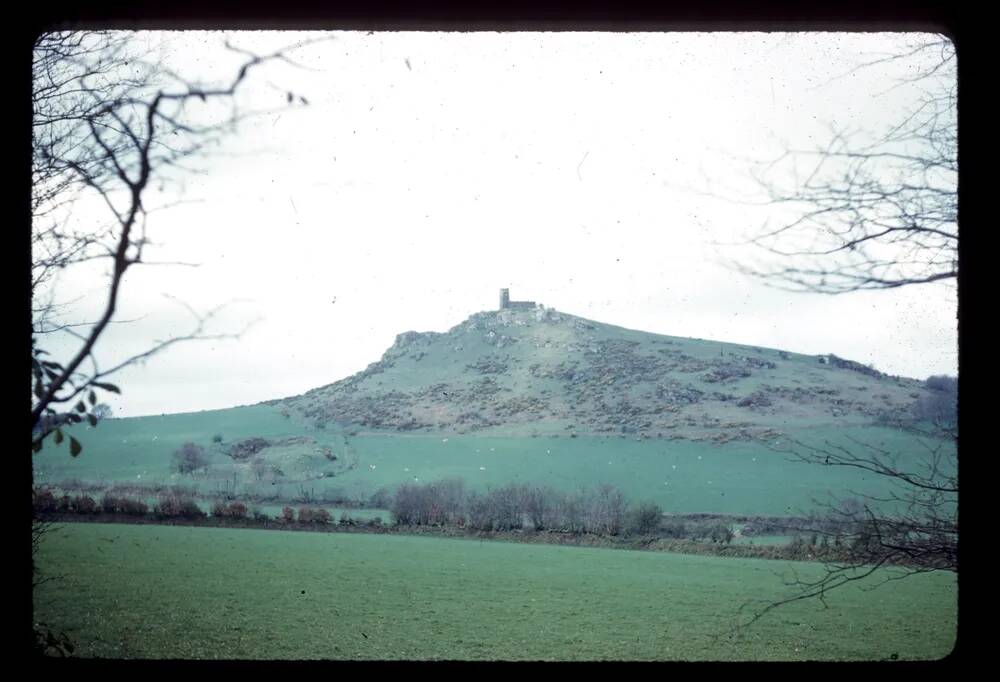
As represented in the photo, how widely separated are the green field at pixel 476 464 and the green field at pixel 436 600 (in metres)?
3.04

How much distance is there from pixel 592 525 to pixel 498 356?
34.0 ft

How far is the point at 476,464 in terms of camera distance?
3972cm

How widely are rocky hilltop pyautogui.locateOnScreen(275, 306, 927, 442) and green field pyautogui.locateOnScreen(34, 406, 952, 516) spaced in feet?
3.31

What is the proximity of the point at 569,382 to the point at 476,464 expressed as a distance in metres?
5.94

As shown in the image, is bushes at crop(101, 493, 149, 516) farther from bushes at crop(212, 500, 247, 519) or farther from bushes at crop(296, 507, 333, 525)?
bushes at crop(296, 507, 333, 525)

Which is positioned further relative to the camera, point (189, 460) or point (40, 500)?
point (189, 460)

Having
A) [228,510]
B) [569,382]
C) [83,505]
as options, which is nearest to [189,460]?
[228,510]

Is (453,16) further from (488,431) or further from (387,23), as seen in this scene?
(488,431)

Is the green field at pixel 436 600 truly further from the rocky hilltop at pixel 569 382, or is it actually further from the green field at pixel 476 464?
the rocky hilltop at pixel 569 382

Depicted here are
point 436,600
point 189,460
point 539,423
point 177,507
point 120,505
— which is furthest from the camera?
point 539,423

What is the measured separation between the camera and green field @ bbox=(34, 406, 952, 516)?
32281 mm

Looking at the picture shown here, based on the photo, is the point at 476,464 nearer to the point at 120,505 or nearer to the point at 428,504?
the point at 428,504

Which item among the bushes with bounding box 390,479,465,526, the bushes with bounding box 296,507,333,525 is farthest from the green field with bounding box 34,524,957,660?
the bushes with bounding box 390,479,465,526

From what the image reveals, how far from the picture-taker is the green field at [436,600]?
1852 centimetres
